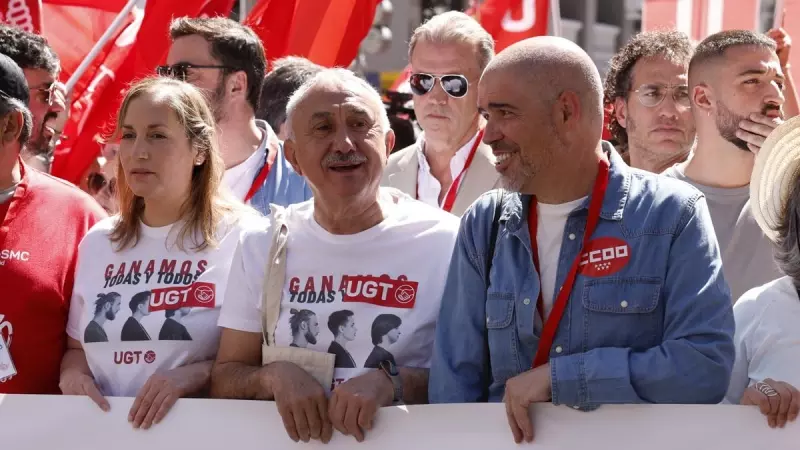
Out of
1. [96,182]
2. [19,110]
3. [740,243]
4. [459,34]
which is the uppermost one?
[459,34]

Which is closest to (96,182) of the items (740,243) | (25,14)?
(25,14)

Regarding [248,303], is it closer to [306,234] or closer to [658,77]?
[306,234]

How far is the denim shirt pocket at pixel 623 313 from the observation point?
3008mm

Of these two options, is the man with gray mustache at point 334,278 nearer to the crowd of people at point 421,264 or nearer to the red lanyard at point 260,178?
the crowd of people at point 421,264

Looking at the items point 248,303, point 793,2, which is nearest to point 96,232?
point 248,303

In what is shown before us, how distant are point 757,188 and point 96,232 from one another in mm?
2097

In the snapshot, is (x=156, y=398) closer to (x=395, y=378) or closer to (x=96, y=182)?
(x=395, y=378)

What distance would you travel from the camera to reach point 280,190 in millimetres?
4996

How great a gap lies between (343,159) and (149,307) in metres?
0.79

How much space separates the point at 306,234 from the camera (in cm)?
362

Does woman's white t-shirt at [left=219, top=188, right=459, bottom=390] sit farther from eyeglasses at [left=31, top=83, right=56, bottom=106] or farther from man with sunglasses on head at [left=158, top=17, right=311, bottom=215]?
eyeglasses at [left=31, top=83, right=56, bottom=106]

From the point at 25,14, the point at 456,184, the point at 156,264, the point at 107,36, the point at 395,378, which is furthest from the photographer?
the point at 107,36

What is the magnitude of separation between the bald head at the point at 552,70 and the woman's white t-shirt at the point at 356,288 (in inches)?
24.4

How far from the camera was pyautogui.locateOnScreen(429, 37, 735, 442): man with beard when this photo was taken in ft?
9.72
